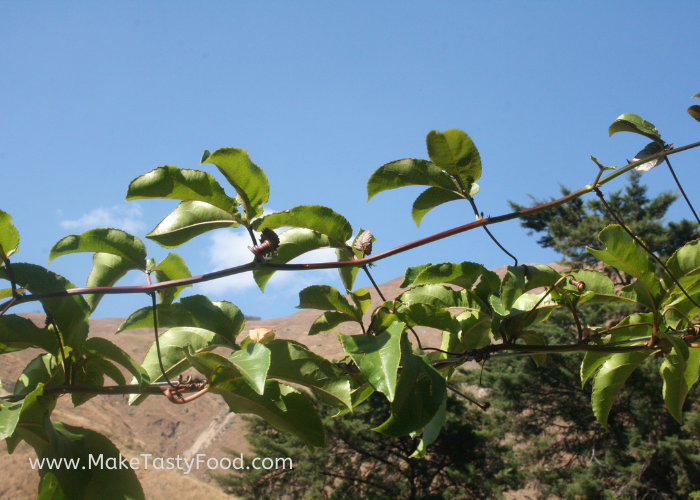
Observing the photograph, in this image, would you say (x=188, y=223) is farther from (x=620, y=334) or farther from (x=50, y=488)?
(x=620, y=334)

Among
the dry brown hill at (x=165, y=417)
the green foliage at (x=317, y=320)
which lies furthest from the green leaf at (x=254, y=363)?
the dry brown hill at (x=165, y=417)

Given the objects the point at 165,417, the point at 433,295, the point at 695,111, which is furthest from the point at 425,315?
the point at 165,417

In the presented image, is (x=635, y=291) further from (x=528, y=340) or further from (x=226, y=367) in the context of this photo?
(x=226, y=367)

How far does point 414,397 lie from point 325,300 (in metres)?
0.20

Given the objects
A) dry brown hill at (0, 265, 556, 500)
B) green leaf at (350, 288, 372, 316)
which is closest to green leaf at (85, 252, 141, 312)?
green leaf at (350, 288, 372, 316)

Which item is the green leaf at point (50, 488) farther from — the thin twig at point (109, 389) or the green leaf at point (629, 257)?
the green leaf at point (629, 257)

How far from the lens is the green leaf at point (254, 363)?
415mm

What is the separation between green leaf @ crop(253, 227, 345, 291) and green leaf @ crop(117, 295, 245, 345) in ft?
0.24

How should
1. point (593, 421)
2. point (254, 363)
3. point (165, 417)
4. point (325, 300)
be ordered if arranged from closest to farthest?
point (254, 363), point (325, 300), point (593, 421), point (165, 417)

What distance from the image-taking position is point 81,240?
590 millimetres

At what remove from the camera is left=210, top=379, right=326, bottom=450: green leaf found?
1.69 ft

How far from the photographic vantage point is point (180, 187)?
0.54 meters

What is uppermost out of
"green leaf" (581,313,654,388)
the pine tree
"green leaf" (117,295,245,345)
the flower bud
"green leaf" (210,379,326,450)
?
"green leaf" (117,295,245,345)

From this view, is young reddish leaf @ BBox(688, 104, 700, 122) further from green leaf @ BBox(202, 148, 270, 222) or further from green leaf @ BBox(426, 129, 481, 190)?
green leaf @ BBox(202, 148, 270, 222)
